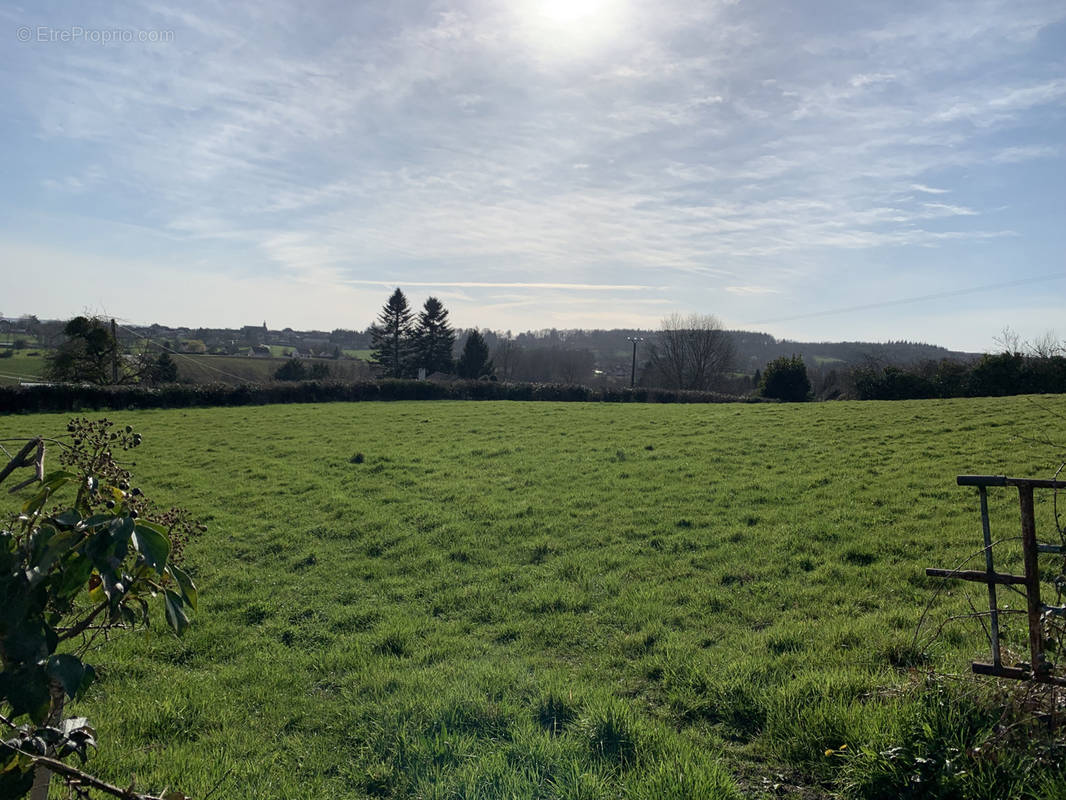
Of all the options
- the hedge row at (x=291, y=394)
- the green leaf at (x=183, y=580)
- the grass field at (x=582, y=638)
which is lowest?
the grass field at (x=582, y=638)

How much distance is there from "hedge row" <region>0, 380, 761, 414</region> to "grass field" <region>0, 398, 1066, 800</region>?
18318 mm

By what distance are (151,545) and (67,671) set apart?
11.9 inches

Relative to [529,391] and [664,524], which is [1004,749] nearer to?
[664,524]

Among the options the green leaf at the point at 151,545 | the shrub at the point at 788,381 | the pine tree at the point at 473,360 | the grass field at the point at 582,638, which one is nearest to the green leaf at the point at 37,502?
the green leaf at the point at 151,545

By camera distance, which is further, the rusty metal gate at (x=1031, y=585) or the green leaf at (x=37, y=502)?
the rusty metal gate at (x=1031, y=585)

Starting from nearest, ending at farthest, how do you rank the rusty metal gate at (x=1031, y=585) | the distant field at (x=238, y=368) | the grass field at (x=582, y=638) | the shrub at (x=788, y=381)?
the rusty metal gate at (x=1031, y=585), the grass field at (x=582, y=638), the shrub at (x=788, y=381), the distant field at (x=238, y=368)

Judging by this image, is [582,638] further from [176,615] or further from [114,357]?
[114,357]

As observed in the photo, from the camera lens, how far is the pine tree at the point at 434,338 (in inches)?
2468

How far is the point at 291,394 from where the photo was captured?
Answer: 108 feet

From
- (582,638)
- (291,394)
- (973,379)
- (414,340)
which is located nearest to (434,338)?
(414,340)

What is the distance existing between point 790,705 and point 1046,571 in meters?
4.02

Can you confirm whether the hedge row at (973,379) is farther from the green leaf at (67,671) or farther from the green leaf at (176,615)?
the green leaf at (67,671)

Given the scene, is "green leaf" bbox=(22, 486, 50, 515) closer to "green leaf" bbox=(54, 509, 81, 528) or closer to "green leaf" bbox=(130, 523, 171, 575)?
"green leaf" bbox=(54, 509, 81, 528)

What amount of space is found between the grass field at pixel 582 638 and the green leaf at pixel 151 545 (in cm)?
202
